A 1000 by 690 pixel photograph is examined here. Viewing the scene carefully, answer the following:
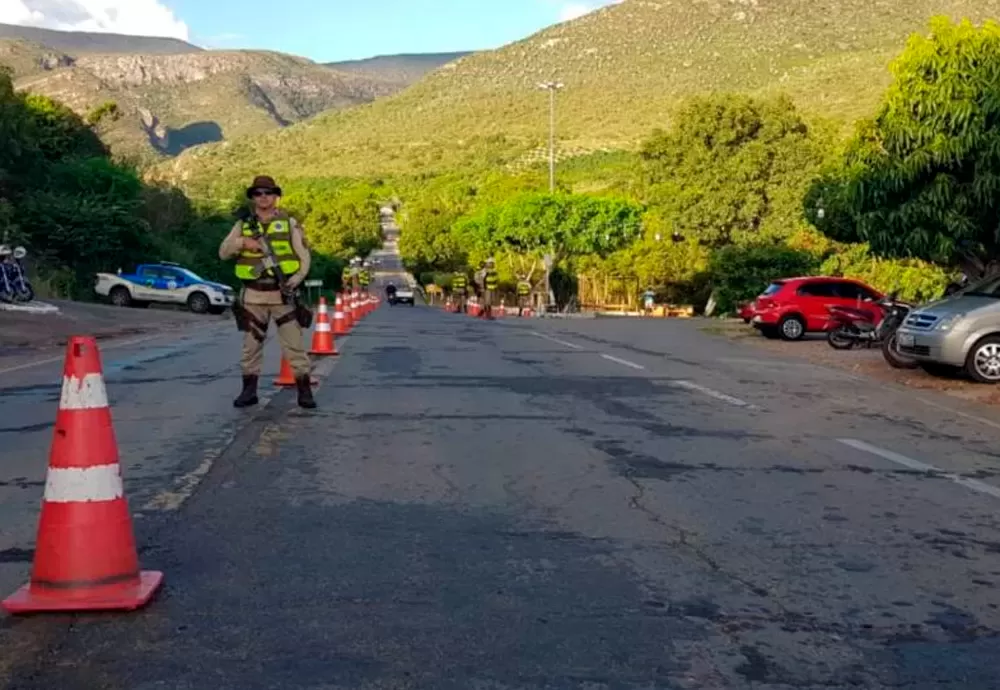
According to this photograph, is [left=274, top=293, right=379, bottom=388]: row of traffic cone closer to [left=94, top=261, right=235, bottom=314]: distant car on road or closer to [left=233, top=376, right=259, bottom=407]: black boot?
[left=233, top=376, right=259, bottom=407]: black boot

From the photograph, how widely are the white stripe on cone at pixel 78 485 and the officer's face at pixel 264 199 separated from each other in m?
5.74

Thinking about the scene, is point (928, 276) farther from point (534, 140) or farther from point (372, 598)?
point (534, 140)

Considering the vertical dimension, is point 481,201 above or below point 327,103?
below

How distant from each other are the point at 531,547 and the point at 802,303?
22912 mm

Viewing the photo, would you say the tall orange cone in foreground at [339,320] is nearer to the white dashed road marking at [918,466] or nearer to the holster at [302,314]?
the holster at [302,314]

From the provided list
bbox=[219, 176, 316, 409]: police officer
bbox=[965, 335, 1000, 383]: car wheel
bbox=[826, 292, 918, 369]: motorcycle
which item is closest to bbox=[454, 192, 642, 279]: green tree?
bbox=[826, 292, 918, 369]: motorcycle

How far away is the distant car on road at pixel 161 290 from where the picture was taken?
126 ft

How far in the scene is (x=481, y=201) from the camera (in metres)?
82.8

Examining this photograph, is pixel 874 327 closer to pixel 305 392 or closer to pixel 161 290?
pixel 305 392

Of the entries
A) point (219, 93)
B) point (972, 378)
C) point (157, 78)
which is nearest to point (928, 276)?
point (972, 378)

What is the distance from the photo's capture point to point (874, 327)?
22.8m

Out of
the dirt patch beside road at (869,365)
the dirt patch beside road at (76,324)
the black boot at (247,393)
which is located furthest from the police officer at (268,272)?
the dirt patch beside road at (76,324)

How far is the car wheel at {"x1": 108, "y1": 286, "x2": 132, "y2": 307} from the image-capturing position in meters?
38.4

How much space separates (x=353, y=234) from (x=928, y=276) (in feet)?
210
